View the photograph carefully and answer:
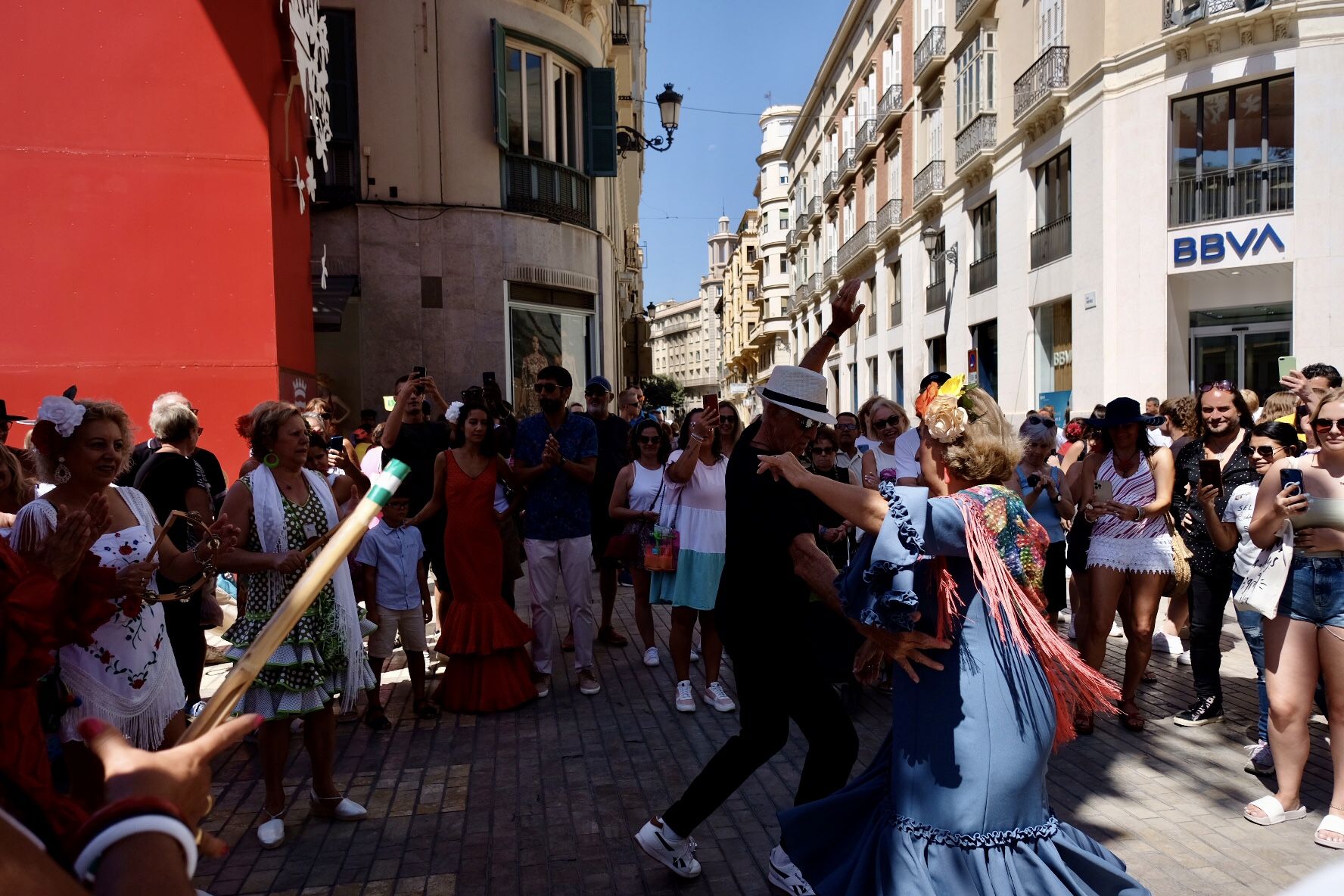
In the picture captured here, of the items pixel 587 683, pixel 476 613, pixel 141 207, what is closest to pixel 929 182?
pixel 141 207

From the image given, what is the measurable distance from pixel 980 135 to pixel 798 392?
22.2 meters

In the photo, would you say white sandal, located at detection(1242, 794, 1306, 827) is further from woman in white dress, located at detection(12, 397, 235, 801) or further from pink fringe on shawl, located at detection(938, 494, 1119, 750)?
woman in white dress, located at detection(12, 397, 235, 801)

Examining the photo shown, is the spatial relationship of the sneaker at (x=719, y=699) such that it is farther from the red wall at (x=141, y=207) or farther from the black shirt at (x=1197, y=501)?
the red wall at (x=141, y=207)

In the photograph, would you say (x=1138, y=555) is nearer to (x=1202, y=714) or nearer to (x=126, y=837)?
(x=1202, y=714)

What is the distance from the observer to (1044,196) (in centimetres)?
2067

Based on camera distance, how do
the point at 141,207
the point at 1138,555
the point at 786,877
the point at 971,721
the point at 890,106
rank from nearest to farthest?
the point at 971,721 < the point at 786,877 < the point at 1138,555 < the point at 141,207 < the point at 890,106

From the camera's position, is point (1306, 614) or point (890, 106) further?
point (890, 106)

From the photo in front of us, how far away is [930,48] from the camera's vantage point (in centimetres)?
2736

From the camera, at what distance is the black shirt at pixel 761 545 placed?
11.4ft

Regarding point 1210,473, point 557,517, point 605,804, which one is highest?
point 1210,473

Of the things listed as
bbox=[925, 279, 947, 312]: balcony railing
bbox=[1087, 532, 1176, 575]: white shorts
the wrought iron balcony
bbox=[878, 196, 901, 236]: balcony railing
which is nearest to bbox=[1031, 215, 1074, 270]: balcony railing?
bbox=[925, 279, 947, 312]: balcony railing

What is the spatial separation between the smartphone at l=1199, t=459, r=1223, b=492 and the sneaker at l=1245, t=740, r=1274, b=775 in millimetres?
1401

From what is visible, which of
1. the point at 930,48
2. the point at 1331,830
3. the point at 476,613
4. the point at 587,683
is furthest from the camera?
the point at 930,48

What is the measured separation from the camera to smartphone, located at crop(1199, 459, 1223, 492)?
4.82 metres
